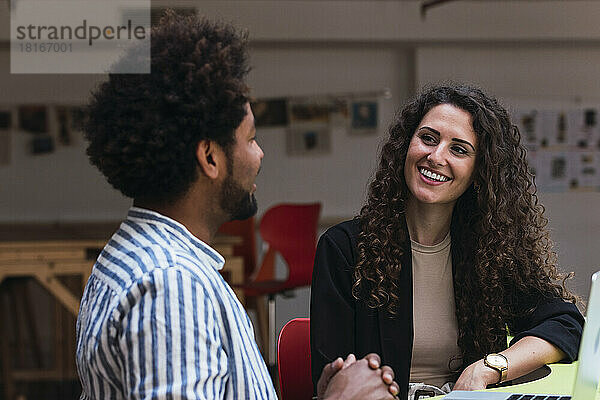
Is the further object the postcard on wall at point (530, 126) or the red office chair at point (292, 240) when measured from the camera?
the postcard on wall at point (530, 126)

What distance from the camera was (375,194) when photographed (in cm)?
212

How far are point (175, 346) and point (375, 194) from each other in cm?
117

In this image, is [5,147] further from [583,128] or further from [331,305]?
[331,305]

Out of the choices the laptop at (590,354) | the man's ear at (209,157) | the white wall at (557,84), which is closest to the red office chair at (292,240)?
the white wall at (557,84)

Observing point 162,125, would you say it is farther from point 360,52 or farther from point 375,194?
point 360,52

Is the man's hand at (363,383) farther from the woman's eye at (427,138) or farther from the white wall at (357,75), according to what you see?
the white wall at (357,75)

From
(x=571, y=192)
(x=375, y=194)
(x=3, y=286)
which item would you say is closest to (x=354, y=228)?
(x=375, y=194)

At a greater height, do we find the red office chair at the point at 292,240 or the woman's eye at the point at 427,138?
the woman's eye at the point at 427,138

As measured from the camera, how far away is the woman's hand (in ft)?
5.65

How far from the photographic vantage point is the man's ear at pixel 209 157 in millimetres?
1145

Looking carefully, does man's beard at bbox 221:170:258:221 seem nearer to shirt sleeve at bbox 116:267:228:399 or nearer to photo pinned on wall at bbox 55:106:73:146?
shirt sleeve at bbox 116:267:228:399

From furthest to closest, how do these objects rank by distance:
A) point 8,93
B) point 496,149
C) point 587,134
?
point 587,134, point 8,93, point 496,149

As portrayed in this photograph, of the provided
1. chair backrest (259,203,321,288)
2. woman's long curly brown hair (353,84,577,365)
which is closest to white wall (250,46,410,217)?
chair backrest (259,203,321,288)

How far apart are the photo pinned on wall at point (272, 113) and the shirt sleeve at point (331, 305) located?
13.3ft
